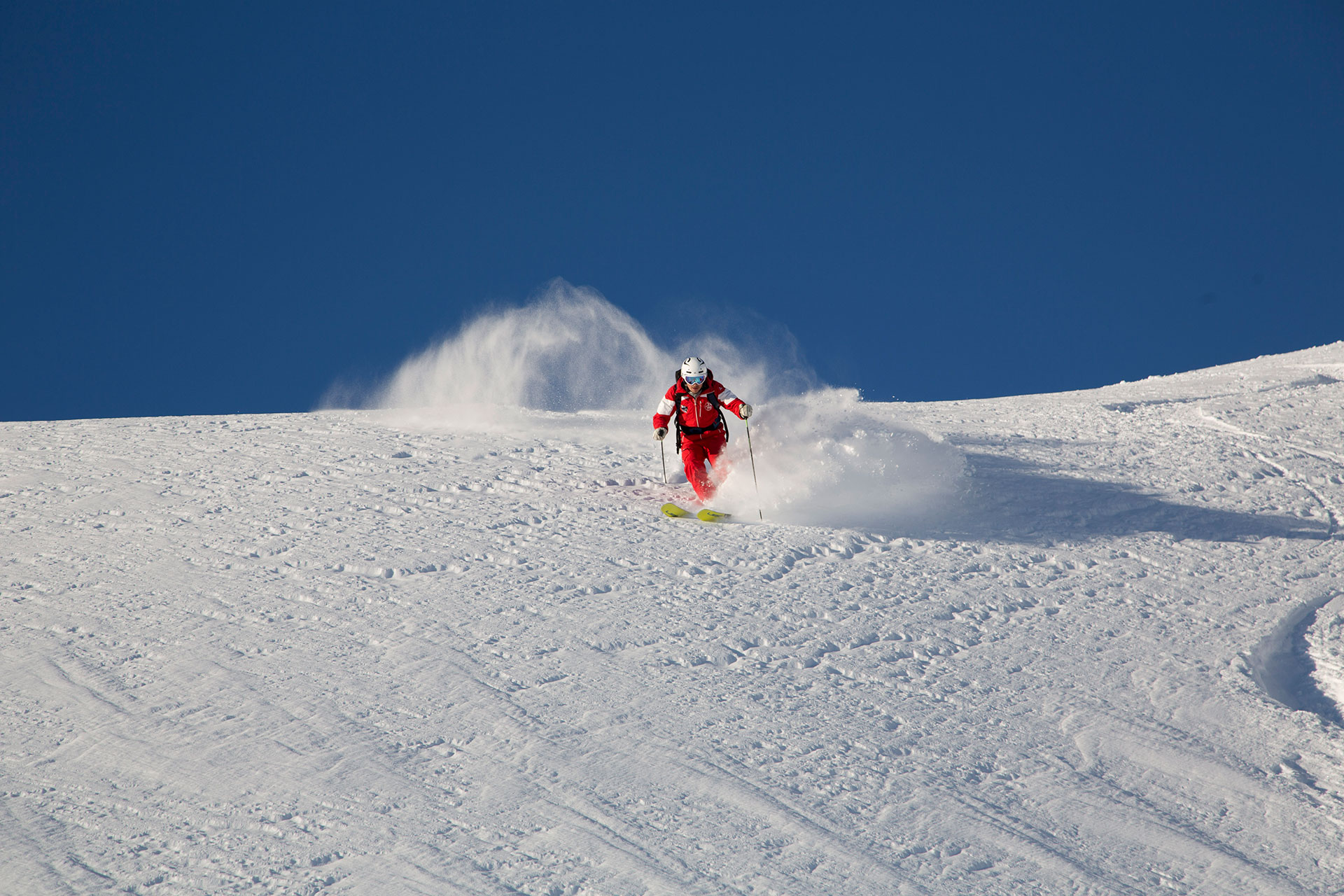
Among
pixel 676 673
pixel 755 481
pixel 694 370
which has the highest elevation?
pixel 694 370

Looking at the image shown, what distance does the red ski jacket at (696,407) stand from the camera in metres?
7.56

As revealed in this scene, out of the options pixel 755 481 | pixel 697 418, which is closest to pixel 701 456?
pixel 697 418

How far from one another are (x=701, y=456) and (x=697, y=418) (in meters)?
0.32

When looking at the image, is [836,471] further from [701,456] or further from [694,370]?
[694,370]

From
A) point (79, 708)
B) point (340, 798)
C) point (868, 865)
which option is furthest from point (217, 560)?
point (868, 865)

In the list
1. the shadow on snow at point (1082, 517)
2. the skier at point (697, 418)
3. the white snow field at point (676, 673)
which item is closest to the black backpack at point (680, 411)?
the skier at point (697, 418)

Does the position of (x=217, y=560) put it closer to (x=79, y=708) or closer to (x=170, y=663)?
(x=170, y=663)

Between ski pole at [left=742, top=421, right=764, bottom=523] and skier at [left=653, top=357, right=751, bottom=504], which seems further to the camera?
skier at [left=653, top=357, right=751, bottom=504]

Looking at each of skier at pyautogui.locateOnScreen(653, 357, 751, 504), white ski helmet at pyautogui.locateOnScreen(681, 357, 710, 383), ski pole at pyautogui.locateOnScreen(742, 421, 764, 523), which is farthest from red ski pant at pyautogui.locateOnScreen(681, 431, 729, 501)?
white ski helmet at pyautogui.locateOnScreen(681, 357, 710, 383)

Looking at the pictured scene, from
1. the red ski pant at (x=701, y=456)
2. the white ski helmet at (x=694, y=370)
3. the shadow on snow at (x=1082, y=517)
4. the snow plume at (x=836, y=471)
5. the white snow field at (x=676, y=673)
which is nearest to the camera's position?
the white snow field at (x=676, y=673)

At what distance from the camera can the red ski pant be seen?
7.64 metres

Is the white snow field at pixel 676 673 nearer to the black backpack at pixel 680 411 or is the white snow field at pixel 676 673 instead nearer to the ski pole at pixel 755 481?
the ski pole at pixel 755 481

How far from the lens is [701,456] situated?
25.2ft

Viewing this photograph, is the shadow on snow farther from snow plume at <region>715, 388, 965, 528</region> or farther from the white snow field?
snow plume at <region>715, 388, 965, 528</region>
